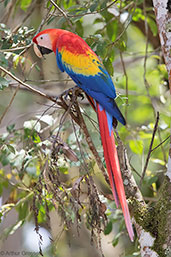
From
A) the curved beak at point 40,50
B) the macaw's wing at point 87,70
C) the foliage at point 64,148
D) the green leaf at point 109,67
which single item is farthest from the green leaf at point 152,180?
the curved beak at point 40,50

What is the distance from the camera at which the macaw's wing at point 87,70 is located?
5.02ft

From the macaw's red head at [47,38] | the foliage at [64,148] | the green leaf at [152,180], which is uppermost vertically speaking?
the macaw's red head at [47,38]

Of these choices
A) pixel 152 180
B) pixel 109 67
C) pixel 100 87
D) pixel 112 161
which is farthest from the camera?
pixel 152 180

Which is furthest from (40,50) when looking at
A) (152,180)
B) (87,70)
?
(152,180)

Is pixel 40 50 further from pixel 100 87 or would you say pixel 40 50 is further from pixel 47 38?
pixel 100 87

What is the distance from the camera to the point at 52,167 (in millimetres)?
1304

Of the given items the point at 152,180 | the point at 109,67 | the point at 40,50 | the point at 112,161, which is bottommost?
the point at 152,180

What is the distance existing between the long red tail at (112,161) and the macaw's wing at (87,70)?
36 mm

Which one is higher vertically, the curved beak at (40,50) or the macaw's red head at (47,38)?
the macaw's red head at (47,38)

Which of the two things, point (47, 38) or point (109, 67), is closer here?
point (47, 38)

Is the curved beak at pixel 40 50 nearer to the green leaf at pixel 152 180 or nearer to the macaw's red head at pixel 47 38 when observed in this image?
the macaw's red head at pixel 47 38

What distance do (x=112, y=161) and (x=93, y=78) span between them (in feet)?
1.27

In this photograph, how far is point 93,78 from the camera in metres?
1.57

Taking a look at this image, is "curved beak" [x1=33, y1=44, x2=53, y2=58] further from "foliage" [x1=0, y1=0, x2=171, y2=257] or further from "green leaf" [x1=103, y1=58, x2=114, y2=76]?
"green leaf" [x1=103, y1=58, x2=114, y2=76]
